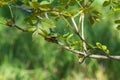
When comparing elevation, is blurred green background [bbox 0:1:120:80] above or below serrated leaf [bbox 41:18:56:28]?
below

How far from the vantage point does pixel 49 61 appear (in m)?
3.27

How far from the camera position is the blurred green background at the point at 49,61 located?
3.21 m

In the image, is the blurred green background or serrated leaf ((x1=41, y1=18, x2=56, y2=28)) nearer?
serrated leaf ((x1=41, y1=18, x2=56, y2=28))

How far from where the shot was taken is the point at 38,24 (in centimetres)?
83

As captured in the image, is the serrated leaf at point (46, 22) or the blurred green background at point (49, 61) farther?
the blurred green background at point (49, 61)

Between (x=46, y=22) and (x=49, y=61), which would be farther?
(x=49, y=61)

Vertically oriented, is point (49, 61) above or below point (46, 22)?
below

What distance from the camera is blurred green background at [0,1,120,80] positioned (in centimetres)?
321

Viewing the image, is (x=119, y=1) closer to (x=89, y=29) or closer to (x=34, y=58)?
(x=89, y=29)

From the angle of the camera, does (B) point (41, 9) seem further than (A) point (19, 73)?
No

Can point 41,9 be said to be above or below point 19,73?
above

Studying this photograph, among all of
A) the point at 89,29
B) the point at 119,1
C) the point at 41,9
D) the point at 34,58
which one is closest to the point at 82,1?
the point at 119,1

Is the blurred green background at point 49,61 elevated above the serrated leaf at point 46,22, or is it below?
below

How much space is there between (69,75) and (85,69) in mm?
151
